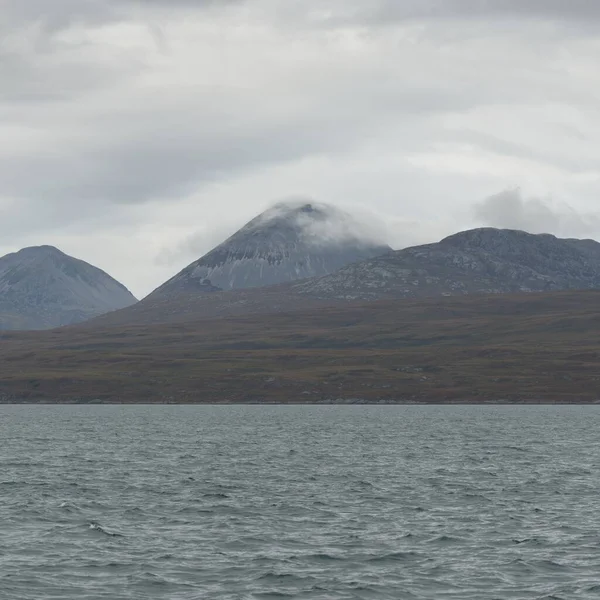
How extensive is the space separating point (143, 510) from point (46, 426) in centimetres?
11748

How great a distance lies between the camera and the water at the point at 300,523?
40.1 metres

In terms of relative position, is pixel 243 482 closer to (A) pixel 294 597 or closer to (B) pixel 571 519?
(B) pixel 571 519

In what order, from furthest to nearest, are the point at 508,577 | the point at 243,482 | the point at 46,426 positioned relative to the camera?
the point at 46,426 < the point at 243,482 < the point at 508,577

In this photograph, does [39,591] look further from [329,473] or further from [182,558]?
[329,473]

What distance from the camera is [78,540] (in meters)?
49.7

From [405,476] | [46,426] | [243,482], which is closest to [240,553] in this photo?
[243,482]

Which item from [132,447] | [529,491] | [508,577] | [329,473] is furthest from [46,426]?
[508,577]

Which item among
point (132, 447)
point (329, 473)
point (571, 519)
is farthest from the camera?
point (132, 447)

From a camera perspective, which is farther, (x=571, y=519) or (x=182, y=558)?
(x=571, y=519)

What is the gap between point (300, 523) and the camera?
181ft

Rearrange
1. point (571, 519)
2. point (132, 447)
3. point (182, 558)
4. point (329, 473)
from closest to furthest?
1. point (182, 558)
2. point (571, 519)
3. point (329, 473)
4. point (132, 447)

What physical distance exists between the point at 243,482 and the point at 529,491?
21311 mm

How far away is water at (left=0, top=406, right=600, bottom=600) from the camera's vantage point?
40.1 meters

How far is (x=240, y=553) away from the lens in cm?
4631
